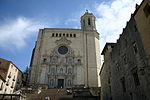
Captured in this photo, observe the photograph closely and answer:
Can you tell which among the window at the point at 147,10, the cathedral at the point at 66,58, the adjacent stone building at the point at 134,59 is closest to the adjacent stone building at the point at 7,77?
the cathedral at the point at 66,58

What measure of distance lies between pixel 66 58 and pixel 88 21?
16.2m

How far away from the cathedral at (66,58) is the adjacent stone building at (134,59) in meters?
18.8

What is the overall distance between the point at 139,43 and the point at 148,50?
1517 millimetres

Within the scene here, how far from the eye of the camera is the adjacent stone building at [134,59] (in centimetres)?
1105

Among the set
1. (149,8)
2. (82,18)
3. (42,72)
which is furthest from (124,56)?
(82,18)

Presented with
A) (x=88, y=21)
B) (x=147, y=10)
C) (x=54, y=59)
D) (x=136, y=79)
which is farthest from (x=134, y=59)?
(x=88, y=21)

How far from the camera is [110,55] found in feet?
68.5

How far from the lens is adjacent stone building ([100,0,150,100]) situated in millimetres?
11047

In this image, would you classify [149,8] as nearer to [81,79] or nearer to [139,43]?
[139,43]

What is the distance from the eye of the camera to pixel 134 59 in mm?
12930

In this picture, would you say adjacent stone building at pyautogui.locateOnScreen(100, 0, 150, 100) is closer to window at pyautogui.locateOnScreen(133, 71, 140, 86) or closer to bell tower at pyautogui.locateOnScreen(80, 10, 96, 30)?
window at pyautogui.locateOnScreen(133, 71, 140, 86)

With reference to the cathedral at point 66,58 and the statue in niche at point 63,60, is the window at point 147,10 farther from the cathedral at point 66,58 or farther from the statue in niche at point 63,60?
the statue in niche at point 63,60

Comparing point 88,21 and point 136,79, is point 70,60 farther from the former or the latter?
point 136,79

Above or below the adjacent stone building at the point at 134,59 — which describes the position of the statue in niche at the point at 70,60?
above
